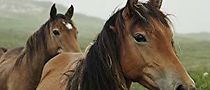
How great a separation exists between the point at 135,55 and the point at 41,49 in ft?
13.6

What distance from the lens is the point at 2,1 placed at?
93250 mm

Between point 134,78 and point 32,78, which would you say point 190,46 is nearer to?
point 32,78

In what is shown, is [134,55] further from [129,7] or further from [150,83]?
[129,7]

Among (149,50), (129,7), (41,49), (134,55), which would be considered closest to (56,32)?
(41,49)

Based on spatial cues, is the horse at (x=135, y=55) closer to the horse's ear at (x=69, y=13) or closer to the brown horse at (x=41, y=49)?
the brown horse at (x=41, y=49)

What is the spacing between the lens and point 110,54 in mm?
5215

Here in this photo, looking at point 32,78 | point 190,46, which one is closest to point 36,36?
point 32,78

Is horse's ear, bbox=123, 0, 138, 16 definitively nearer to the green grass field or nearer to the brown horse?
the green grass field

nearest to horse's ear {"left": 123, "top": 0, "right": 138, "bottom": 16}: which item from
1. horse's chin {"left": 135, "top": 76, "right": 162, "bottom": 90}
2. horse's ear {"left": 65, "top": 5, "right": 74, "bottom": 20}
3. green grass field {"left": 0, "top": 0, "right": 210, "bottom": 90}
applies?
horse's chin {"left": 135, "top": 76, "right": 162, "bottom": 90}

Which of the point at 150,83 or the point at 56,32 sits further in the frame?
the point at 56,32

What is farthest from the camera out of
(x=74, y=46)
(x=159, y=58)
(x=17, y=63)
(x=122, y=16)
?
(x=17, y=63)

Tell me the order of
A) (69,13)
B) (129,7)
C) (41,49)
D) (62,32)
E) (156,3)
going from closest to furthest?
(129,7), (156,3), (62,32), (41,49), (69,13)

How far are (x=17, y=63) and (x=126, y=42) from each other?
447 centimetres

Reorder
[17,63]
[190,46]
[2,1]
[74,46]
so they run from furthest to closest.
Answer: [2,1] < [190,46] < [17,63] < [74,46]
